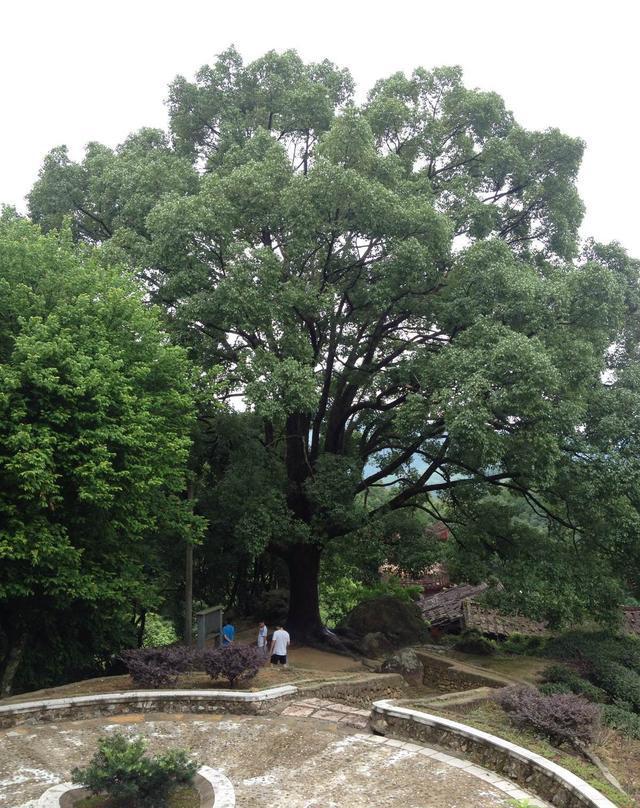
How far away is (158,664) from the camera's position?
41.2ft

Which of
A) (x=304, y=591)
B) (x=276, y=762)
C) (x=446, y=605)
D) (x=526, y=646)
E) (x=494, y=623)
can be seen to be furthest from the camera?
(x=446, y=605)

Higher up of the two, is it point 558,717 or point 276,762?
point 558,717

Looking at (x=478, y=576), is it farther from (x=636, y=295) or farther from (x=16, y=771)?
(x=16, y=771)

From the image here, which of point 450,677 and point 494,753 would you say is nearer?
point 494,753

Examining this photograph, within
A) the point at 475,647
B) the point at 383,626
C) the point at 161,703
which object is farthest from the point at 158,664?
the point at 383,626

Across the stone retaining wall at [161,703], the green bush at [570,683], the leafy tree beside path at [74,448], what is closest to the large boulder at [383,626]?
the green bush at [570,683]


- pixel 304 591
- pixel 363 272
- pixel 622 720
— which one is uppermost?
pixel 363 272

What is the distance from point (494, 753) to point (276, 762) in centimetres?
289

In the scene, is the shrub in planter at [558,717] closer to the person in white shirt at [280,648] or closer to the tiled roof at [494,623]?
the person in white shirt at [280,648]

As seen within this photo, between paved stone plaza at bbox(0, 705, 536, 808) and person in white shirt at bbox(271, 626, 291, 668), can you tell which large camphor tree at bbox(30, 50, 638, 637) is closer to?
person in white shirt at bbox(271, 626, 291, 668)

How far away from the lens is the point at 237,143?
66.1 ft

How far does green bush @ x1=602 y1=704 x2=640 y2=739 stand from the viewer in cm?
1192

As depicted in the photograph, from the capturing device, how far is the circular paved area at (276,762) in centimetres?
814

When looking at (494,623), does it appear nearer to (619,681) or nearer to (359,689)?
(619,681)
